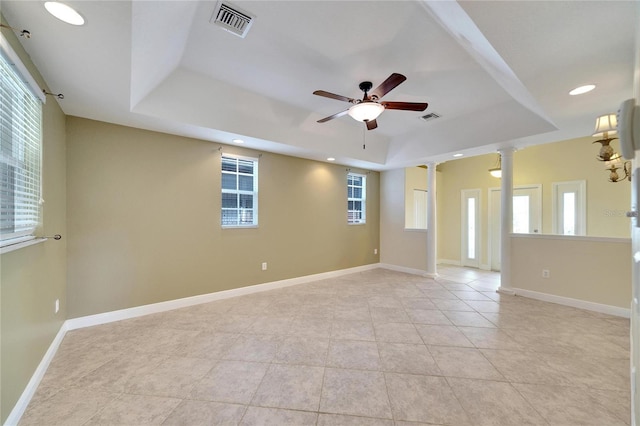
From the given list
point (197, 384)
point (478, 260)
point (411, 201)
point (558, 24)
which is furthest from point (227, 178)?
point (478, 260)

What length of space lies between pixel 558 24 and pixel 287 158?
375cm

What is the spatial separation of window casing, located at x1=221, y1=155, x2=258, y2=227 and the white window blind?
2112mm

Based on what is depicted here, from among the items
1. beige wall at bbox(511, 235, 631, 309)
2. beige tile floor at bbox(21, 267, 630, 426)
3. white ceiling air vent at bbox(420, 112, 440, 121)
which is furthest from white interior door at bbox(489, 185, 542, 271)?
beige tile floor at bbox(21, 267, 630, 426)

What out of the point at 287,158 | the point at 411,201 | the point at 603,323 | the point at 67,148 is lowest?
the point at 603,323

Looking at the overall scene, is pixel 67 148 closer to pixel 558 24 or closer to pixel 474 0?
pixel 474 0

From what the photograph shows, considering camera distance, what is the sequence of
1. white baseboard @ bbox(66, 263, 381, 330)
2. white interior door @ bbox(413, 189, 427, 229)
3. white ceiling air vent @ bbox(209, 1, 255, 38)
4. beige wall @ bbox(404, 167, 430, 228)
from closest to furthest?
white ceiling air vent @ bbox(209, 1, 255, 38) → white baseboard @ bbox(66, 263, 381, 330) → beige wall @ bbox(404, 167, 430, 228) → white interior door @ bbox(413, 189, 427, 229)

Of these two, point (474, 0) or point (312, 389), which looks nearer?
point (474, 0)

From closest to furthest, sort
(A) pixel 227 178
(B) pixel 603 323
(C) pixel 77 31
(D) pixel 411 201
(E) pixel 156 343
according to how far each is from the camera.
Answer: (C) pixel 77 31, (E) pixel 156 343, (B) pixel 603 323, (A) pixel 227 178, (D) pixel 411 201

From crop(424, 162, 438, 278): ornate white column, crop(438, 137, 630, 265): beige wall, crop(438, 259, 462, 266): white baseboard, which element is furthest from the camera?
crop(438, 259, 462, 266): white baseboard

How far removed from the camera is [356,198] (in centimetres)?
598

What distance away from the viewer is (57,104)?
254 centimetres

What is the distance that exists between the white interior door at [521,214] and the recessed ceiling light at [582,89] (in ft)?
9.97

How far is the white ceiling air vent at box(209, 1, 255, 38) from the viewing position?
6.37ft

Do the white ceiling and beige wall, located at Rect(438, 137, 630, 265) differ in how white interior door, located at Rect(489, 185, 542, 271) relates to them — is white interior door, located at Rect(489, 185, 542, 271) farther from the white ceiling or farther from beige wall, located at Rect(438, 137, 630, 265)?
the white ceiling
